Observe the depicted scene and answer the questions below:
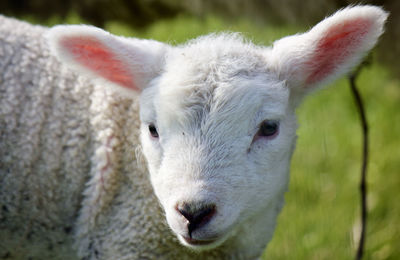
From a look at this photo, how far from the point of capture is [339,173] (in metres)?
5.31

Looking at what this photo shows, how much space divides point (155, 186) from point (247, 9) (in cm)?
415

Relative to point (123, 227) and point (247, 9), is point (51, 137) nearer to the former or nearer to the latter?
point (123, 227)

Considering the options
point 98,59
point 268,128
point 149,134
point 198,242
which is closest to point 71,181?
point 149,134

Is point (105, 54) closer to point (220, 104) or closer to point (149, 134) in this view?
point (149, 134)

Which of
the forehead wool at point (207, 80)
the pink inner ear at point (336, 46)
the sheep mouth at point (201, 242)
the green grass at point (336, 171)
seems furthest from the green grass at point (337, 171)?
the sheep mouth at point (201, 242)

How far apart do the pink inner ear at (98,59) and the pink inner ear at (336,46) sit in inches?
36.8

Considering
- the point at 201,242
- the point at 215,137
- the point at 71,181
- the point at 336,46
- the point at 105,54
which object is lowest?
the point at 201,242

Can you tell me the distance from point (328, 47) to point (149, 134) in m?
0.98

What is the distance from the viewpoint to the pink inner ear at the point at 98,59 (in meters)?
2.96

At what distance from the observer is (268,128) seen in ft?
9.16

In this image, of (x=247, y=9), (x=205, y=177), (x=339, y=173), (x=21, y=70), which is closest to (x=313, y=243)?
(x=339, y=173)

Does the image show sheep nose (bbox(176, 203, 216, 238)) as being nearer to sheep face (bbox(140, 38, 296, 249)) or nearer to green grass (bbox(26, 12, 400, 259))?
sheep face (bbox(140, 38, 296, 249))

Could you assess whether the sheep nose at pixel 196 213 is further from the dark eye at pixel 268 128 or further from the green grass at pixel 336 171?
the green grass at pixel 336 171

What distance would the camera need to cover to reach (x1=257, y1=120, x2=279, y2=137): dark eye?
2775 millimetres
